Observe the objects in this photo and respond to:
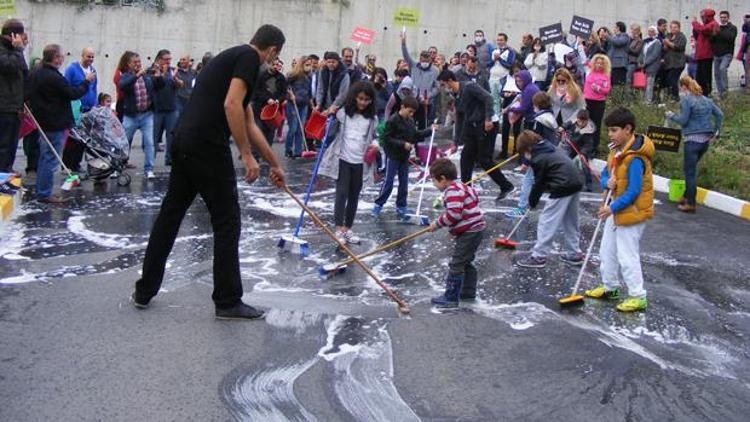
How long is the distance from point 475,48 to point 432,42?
4528 millimetres

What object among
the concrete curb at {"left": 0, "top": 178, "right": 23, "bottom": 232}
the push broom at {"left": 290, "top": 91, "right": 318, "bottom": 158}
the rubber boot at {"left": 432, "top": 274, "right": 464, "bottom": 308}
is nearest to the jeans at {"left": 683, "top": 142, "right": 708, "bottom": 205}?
the rubber boot at {"left": 432, "top": 274, "right": 464, "bottom": 308}

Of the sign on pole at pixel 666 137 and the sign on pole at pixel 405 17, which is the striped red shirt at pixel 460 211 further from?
the sign on pole at pixel 405 17

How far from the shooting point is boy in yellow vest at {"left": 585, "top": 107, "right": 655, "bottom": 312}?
6.48m

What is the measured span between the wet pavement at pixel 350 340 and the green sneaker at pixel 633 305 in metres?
0.09

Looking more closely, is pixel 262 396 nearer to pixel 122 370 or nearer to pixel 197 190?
pixel 122 370

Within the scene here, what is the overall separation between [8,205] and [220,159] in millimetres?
4429

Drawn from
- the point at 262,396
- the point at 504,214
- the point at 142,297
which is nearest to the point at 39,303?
the point at 142,297

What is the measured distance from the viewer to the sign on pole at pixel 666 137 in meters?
11.1

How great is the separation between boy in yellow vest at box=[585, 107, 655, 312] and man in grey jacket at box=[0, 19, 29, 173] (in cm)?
669

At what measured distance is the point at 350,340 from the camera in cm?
543

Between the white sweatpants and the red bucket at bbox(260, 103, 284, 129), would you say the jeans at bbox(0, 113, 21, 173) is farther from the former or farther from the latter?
the white sweatpants

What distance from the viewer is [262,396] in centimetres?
446

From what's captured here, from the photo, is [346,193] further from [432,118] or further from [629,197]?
[432,118]

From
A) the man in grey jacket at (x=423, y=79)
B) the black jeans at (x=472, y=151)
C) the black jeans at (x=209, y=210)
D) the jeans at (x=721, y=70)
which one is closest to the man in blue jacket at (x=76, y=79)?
the black jeans at (x=472, y=151)
